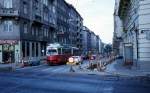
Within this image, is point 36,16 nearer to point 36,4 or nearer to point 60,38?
point 36,4

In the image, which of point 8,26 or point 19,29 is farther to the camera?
→ point 8,26

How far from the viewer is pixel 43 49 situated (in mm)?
75375

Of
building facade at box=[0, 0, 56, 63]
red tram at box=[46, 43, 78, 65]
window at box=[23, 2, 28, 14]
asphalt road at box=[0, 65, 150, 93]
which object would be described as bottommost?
asphalt road at box=[0, 65, 150, 93]

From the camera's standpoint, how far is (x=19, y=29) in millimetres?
60219

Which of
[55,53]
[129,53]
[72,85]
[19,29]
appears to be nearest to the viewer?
[72,85]

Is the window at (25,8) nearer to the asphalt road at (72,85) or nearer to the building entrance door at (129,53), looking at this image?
the building entrance door at (129,53)

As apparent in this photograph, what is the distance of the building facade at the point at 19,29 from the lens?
59819mm

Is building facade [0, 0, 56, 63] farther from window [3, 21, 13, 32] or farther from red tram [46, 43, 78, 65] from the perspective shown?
red tram [46, 43, 78, 65]

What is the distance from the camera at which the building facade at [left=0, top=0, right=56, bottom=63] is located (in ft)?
196

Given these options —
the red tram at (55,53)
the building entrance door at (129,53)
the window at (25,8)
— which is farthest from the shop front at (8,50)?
the building entrance door at (129,53)

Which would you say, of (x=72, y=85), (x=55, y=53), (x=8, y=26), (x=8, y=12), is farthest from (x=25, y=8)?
(x=72, y=85)

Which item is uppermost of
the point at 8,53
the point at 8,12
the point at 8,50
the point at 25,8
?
the point at 25,8

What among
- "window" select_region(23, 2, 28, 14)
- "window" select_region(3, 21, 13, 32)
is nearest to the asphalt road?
"window" select_region(3, 21, 13, 32)

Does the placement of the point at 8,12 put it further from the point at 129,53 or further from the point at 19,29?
the point at 129,53
